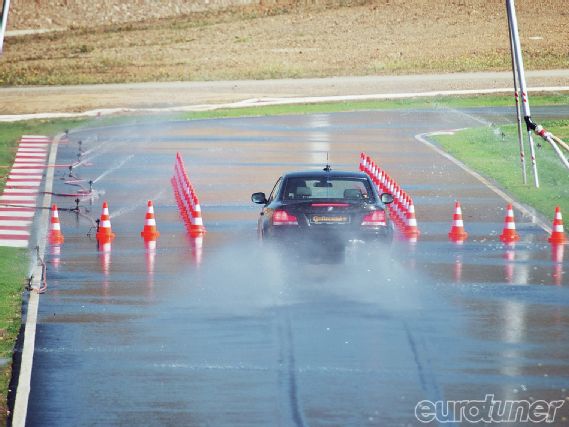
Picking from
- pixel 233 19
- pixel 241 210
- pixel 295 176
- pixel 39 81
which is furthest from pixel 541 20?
pixel 295 176

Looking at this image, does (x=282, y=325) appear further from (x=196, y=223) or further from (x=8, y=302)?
(x=196, y=223)

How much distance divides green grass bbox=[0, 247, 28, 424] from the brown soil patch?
50.2 m

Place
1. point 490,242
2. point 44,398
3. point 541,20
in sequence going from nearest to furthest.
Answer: point 44,398 → point 490,242 → point 541,20

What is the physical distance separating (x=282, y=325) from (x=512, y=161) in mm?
23912

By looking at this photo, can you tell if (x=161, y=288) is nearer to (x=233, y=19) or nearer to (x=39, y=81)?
(x=39, y=81)

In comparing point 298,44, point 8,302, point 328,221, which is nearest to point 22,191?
point 328,221

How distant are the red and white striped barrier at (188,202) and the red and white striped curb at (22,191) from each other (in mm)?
2787

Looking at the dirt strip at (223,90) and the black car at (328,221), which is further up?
the dirt strip at (223,90)

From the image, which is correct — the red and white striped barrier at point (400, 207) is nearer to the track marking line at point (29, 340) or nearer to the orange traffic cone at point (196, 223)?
the orange traffic cone at point (196, 223)

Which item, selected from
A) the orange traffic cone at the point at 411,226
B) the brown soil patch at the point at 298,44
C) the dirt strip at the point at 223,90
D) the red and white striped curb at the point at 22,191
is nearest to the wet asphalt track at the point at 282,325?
the orange traffic cone at the point at 411,226

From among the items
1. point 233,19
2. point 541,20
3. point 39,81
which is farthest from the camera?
point 233,19

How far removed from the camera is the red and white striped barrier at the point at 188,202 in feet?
89.0

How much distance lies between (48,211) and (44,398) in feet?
54.2

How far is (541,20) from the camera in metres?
98.7
